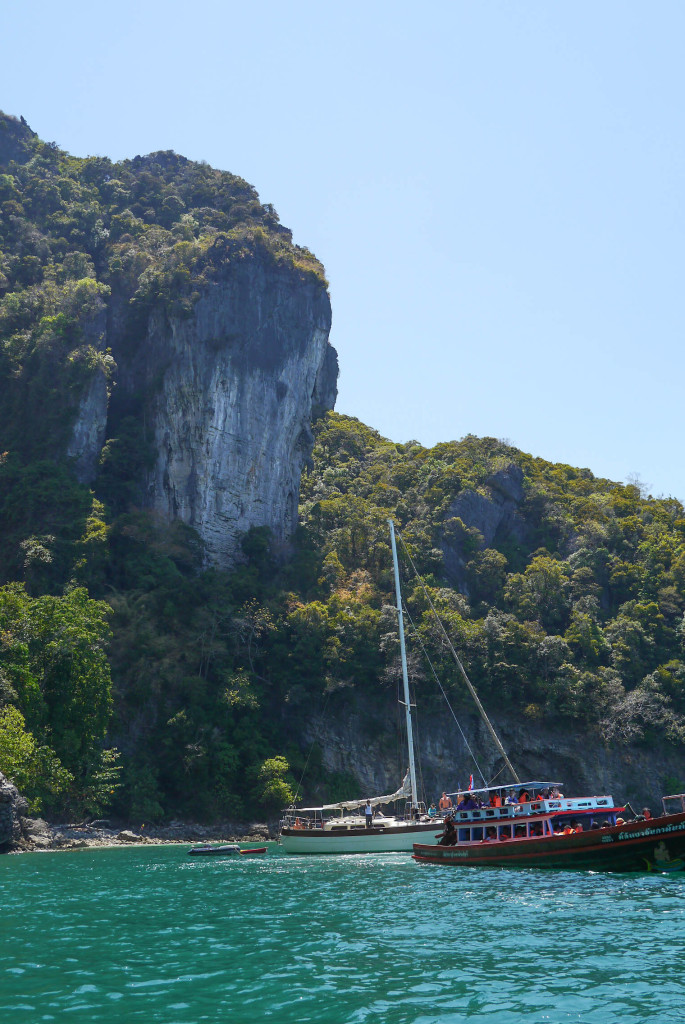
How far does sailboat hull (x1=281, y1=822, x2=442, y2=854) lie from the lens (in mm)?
36938

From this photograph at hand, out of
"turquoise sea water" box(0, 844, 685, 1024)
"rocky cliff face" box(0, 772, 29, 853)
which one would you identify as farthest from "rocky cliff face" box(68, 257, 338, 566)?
"turquoise sea water" box(0, 844, 685, 1024)

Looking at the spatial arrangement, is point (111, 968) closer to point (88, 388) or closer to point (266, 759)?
point (266, 759)

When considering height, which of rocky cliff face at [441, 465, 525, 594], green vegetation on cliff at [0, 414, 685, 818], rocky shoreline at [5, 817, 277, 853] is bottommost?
rocky shoreline at [5, 817, 277, 853]

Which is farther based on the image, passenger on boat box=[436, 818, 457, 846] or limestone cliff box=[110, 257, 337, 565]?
limestone cliff box=[110, 257, 337, 565]

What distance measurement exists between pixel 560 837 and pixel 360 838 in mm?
12960

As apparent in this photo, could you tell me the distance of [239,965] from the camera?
14641 millimetres

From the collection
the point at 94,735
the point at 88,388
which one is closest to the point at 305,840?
the point at 94,735

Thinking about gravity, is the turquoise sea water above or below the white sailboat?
above

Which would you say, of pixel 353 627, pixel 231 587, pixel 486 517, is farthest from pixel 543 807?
pixel 486 517

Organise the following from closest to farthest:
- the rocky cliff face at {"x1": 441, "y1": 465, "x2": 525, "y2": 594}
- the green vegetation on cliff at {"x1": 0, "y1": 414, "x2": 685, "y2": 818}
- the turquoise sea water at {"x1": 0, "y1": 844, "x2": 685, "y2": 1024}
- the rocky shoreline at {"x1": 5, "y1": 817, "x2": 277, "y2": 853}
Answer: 1. the turquoise sea water at {"x1": 0, "y1": 844, "x2": 685, "y2": 1024}
2. the rocky shoreline at {"x1": 5, "y1": 817, "x2": 277, "y2": 853}
3. the green vegetation on cliff at {"x1": 0, "y1": 414, "x2": 685, "y2": 818}
4. the rocky cliff face at {"x1": 441, "y1": 465, "x2": 525, "y2": 594}

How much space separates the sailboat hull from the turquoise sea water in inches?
355

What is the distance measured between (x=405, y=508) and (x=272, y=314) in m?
21.7

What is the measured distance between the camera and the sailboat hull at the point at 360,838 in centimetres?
3694

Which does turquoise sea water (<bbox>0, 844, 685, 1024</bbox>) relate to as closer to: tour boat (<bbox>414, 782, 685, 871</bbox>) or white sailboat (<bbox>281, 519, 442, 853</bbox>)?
tour boat (<bbox>414, 782, 685, 871</bbox>)
